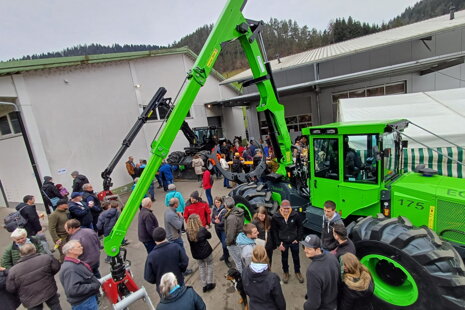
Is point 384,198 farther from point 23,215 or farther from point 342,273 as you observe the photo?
point 23,215

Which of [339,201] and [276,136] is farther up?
[276,136]

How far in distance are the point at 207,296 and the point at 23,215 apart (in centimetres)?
472

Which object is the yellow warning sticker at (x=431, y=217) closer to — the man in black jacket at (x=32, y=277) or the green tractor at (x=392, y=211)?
the green tractor at (x=392, y=211)

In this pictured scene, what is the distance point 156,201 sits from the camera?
996 centimetres

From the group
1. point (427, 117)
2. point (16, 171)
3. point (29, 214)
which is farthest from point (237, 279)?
point (16, 171)

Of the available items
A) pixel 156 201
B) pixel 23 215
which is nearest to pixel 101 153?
pixel 156 201

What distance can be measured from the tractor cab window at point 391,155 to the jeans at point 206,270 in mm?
3365

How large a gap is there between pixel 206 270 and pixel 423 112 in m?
8.49

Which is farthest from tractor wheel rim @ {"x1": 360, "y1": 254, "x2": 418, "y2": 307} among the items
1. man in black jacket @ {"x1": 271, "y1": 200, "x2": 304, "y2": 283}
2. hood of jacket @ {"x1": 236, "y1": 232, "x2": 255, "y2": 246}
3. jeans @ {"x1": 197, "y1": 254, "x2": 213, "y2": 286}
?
jeans @ {"x1": 197, "y1": 254, "x2": 213, "y2": 286}

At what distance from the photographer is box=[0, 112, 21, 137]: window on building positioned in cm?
958

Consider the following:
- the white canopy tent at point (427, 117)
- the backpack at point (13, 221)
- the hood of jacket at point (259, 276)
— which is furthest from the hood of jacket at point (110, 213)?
the white canopy tent at point (427, 117)

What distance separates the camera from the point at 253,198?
5410 millimetres

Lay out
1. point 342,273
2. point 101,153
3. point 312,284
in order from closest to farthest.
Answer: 1. point 312,284
2. point 342,273
3. point 101,153

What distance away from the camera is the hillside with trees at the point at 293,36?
126 ft
